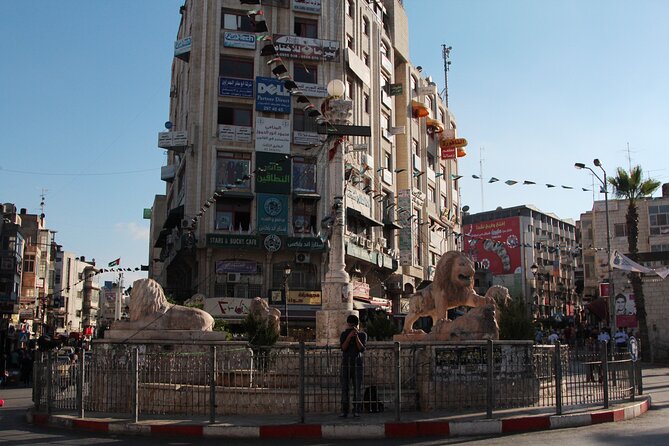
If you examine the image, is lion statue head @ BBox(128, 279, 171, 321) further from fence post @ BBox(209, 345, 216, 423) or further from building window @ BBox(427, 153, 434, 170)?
building window @ BBox(427, 153, 434, 170)

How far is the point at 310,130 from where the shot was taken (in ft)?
129

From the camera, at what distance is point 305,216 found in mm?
38188

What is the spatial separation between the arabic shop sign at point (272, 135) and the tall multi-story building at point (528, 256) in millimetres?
53981

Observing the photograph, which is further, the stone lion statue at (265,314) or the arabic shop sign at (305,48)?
the arabic shop sign at (305,48)

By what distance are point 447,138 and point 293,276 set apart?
1076 inches

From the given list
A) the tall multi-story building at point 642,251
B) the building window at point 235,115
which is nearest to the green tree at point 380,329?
the tall multi-story building at point 642,251

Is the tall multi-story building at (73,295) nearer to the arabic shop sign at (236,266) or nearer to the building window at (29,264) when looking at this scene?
the building window at (29,264)

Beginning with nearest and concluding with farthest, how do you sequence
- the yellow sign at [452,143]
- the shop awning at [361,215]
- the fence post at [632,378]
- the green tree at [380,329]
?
the fence post at [632,378] < the green tree at [380,329] < the shop awning at [361,215] < the yellow sign at [452,143]

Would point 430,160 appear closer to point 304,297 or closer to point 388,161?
point 388,161

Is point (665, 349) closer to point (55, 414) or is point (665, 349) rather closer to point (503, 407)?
point (503, 407)

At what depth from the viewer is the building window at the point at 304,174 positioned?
125 ft

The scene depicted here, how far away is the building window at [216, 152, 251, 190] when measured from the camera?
37031 millimetres

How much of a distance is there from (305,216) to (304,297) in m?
4.54

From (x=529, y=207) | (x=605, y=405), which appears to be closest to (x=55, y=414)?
(x=605, y=405)
